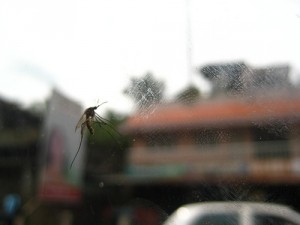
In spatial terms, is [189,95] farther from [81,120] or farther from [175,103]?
[81,120]

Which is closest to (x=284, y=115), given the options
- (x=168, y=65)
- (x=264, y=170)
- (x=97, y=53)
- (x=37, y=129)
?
(x=264, y=170)

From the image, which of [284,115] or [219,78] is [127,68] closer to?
[219,78]

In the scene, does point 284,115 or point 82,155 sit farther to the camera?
point 82,155

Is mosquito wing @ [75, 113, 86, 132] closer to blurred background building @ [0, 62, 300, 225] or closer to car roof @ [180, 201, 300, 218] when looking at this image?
blurred background building @ [0, 62, 300, 225]

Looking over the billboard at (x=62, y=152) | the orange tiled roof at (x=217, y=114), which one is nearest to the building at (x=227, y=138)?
the orange tiled roof at (x=217, y=114)

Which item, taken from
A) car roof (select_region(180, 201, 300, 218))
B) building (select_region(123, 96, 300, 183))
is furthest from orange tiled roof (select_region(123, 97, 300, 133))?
car roof (select_region(180, 201, 300, 218))
